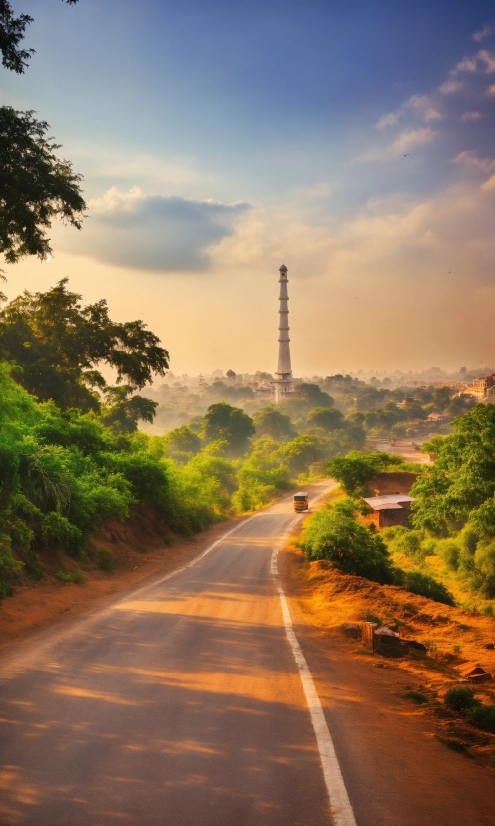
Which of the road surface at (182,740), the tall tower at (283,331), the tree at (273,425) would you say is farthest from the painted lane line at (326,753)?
the tall tower at (283,331)

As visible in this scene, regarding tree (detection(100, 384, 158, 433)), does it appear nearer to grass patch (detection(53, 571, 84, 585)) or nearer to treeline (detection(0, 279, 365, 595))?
treeline (detection(0, 279, 365, 595))

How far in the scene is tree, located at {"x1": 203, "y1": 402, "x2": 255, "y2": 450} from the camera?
314ft

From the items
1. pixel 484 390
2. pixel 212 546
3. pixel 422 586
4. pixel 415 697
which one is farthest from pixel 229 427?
pixel 484 390

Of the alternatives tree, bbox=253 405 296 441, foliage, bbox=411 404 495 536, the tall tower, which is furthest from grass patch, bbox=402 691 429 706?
the tall tower

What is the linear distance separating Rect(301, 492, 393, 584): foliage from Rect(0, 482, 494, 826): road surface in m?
11.2

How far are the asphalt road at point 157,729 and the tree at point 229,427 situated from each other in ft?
272

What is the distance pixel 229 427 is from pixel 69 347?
58266mm

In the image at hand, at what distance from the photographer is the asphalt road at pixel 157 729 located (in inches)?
201

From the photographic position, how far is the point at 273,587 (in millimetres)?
18500

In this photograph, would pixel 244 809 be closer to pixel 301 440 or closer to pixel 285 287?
pixel 301 440

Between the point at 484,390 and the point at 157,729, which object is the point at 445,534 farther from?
the point at 484,390

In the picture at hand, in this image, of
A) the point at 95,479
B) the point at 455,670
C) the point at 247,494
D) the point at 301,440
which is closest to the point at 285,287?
the point at 301,440

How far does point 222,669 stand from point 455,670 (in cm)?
464

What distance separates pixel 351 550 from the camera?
22.8 m
